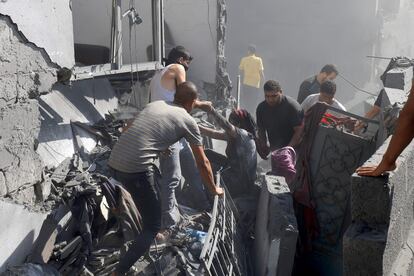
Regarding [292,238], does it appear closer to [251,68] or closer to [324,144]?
[324,144]

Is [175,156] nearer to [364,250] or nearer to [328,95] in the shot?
[328,95]

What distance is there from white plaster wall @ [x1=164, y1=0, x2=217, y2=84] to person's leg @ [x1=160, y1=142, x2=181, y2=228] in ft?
14.5

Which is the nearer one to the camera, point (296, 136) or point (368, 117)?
point (296, 136)

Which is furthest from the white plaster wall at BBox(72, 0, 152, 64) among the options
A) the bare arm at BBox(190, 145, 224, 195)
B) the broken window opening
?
the bare arm at BBox(190, 145, 224, 195)

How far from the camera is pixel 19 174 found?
13.8 ft

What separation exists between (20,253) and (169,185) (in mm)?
1444

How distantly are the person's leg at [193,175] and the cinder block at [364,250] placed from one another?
267 cm

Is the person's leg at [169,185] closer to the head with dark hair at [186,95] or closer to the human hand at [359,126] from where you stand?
the head with dark hair at [186,95]

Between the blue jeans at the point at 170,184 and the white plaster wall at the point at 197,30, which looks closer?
the blue jeans at the point at 170,184

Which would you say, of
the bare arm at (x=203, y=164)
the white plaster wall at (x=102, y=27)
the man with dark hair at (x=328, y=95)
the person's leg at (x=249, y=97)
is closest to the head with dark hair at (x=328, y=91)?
the man with dark hair at (x=328, y=95)

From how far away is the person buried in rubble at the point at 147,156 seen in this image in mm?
4227

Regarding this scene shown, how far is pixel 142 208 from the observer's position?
437 cm

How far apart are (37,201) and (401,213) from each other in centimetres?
294

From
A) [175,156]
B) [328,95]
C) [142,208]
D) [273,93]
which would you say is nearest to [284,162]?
[273,93]
